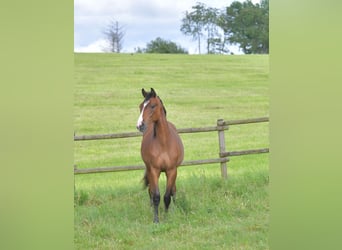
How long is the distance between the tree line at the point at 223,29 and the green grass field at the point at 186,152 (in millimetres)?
44

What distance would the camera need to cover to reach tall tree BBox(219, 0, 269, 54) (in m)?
2.32

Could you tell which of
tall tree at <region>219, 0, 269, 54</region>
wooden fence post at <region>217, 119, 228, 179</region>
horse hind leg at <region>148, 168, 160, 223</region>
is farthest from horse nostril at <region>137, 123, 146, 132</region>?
tall tree at <region>219, 0, 269, 54</region>

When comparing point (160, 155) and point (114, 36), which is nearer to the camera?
point (114, 36)

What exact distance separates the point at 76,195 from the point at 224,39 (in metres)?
1.00

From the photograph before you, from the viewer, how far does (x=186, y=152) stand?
8.34 ft

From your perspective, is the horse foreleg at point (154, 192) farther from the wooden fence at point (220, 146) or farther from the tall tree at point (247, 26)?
the tall tree at point (247, 26)

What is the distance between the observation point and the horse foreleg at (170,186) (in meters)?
2.42

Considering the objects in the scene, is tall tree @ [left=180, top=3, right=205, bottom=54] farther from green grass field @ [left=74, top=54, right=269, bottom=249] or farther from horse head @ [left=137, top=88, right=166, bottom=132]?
horse head @ [left=137, top=88, right=166, bottom=132]

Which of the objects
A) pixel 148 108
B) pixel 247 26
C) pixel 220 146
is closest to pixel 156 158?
pixel 148 108

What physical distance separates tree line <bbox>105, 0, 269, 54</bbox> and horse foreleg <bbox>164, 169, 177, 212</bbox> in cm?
58

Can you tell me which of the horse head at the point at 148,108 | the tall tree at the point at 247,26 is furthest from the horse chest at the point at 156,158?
the tall tree at the point at 247,26

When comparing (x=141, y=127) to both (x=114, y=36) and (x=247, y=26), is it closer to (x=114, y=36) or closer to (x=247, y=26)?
(x=114, y=36)

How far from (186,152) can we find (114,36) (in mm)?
677
